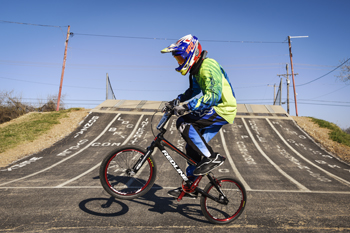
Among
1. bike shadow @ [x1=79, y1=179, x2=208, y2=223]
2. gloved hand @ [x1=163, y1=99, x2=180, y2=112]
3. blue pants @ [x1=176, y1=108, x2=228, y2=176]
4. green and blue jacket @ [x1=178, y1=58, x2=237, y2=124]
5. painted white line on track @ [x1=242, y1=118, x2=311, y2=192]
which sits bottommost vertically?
bike shadow @ [x1=79, y1=179, x2=208, y2=223]

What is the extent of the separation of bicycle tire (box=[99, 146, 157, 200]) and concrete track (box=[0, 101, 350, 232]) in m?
0.37

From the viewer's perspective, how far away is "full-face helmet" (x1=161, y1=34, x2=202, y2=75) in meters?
3.60

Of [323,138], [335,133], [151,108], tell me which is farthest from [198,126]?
[151,108]

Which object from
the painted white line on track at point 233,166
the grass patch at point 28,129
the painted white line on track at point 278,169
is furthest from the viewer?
the grass patch at point 28,129

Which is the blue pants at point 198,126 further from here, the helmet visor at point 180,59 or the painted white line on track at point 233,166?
the painted white line on track at point 233,166

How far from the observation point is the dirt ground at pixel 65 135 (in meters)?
11.4

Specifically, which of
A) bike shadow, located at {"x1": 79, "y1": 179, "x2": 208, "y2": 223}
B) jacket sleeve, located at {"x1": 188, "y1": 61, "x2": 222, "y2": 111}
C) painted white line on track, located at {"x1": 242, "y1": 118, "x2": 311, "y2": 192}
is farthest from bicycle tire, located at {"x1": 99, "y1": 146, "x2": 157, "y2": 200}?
painted white line on track, located at {"x1": 242, "y1": 118, "x2": 311, "y2": 192}

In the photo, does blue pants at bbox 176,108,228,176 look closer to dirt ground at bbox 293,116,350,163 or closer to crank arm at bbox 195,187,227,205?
crank arm at bbox 195,187,227,205

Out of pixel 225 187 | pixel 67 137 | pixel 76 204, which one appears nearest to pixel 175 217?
pixel 225 187

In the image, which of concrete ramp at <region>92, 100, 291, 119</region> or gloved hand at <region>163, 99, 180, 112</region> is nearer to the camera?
gloved hand at <region>163, 99, 180, 112</region>

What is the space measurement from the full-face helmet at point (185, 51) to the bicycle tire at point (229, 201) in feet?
6.28

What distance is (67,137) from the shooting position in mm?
14656

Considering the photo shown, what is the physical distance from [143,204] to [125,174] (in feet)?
2.94

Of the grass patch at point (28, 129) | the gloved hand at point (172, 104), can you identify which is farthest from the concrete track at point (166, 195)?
the grass patch at point (28, 129)
